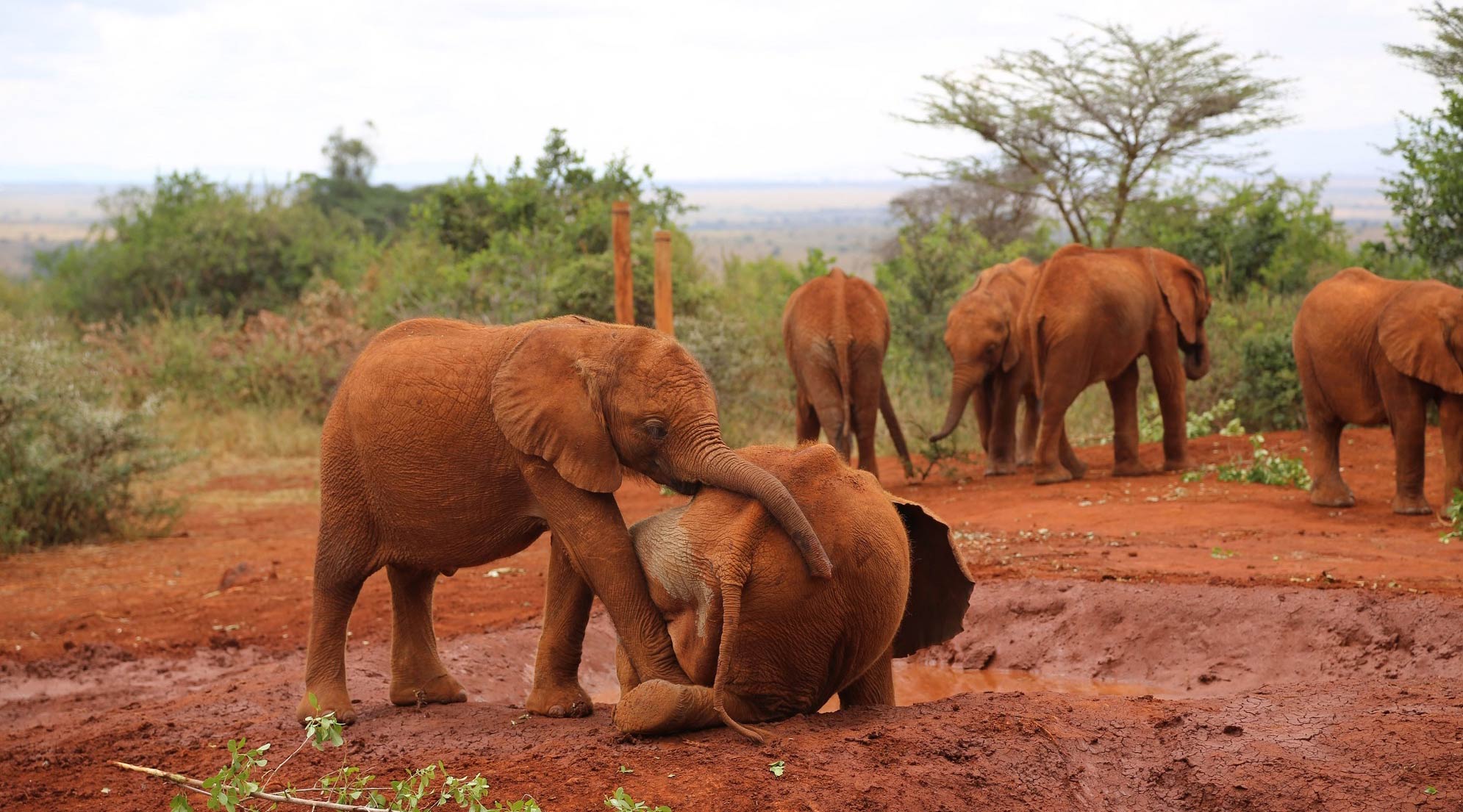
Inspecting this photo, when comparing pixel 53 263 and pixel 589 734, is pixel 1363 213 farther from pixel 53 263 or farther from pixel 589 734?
pixel 589 734

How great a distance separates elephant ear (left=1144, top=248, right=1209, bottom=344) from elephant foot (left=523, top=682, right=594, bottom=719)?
29.1 ft

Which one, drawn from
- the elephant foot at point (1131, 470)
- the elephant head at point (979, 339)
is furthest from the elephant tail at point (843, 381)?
the elephant foot at point (1131, 470)

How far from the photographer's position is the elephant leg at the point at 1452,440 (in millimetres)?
9336

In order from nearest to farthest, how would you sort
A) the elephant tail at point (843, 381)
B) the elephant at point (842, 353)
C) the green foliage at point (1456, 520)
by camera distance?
the green foliage at point (1456, 520)
the elephant tail at point (843, 381)
the elephant at point (842, 353)

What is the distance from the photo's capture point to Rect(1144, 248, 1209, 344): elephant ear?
12.5m

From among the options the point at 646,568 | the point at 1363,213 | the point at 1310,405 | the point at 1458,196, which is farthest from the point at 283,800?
the point at 1363,213

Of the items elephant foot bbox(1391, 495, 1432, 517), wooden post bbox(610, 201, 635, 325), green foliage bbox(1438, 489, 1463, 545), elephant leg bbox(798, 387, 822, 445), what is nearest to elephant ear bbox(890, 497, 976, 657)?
green foliage bbox(1438, 489, 1463, 545)

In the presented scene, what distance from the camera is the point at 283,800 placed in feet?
12.3

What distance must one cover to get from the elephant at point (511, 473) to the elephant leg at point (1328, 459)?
6.96m

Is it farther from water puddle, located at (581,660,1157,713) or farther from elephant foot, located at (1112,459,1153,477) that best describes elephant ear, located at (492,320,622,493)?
elephant foot, located at (1112,459,1153,477)

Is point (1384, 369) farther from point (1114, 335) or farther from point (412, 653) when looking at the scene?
point (412, 653)

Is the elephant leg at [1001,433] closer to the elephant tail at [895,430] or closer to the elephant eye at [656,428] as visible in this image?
the elephant tail at [895,430]

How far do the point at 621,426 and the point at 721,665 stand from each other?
89cm

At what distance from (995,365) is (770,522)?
29.8 ft
